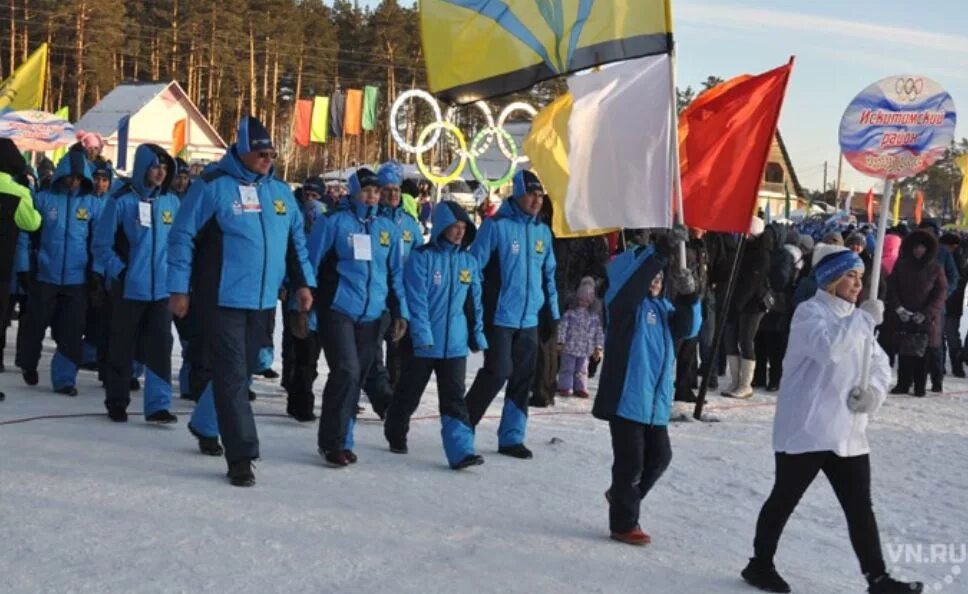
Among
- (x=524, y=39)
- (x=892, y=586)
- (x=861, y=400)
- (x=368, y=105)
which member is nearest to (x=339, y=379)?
(x=524, y=39)

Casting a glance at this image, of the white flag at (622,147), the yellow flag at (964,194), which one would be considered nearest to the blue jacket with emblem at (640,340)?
the white flag at (622,147)

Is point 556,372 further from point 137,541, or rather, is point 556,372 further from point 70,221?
point 137,541

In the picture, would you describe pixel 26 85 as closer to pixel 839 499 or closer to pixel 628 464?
pixel 628 464

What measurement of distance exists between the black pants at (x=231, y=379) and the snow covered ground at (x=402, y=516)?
24 cm

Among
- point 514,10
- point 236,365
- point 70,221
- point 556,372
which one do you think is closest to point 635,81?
point 514,10

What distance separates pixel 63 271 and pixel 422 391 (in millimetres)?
3636

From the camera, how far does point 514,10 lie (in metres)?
6.55

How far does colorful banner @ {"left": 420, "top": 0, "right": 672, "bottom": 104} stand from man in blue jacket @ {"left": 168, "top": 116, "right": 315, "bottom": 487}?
1.14 metres

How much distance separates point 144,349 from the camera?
8336mm

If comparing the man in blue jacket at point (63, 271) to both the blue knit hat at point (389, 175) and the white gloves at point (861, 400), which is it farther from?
the white gloves at point (861, 400)

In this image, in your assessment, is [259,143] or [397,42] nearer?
[259,143]

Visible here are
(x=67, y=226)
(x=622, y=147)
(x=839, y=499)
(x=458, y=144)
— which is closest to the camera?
(x=839, y=499)

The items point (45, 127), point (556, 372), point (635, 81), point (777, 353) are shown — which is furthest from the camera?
point (45, 127)

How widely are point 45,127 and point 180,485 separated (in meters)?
12.8
